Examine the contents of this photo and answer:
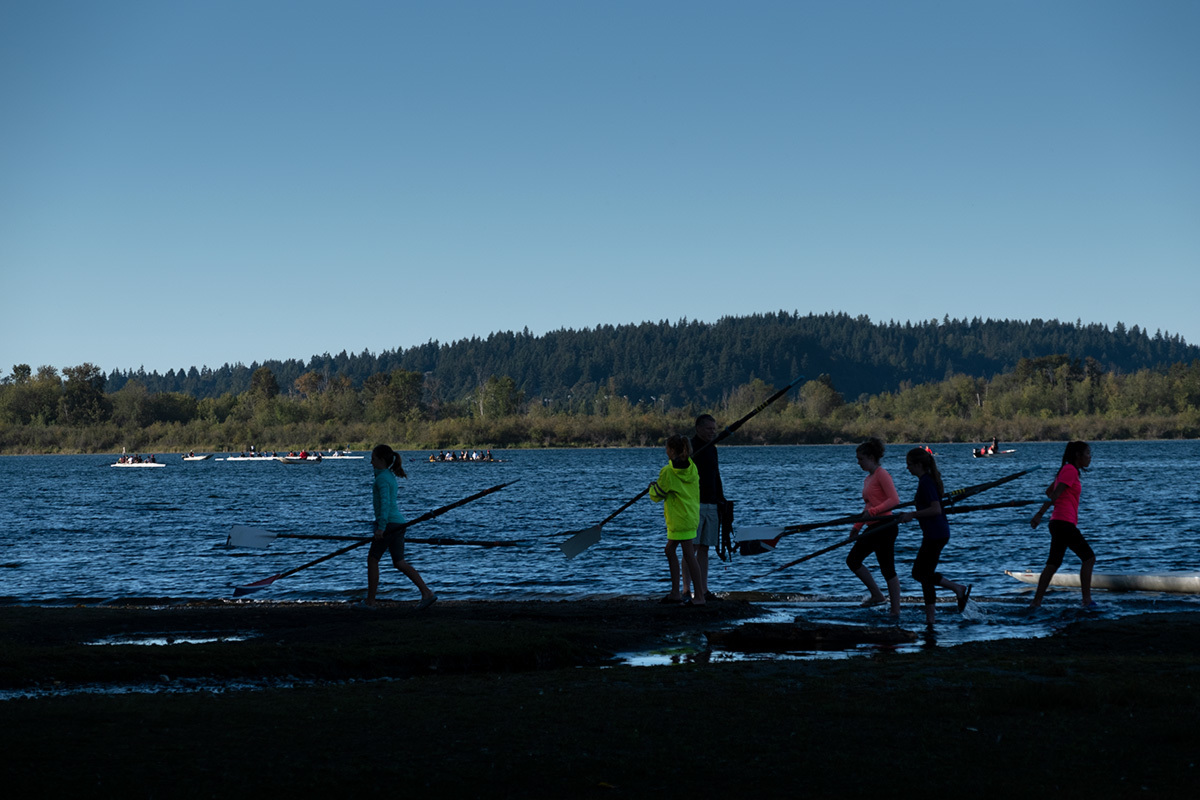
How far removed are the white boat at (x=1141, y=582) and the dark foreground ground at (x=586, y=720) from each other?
15.9 feet

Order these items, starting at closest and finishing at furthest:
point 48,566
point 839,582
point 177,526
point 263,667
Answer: point 263,667 < point 839,582 < point 48,566 < point 177,526

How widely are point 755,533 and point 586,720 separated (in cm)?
831

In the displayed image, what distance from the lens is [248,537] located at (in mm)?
15461

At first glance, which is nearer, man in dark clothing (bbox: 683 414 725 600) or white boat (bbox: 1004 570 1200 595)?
man in dark clothing (bbox: 683 414 725 600)

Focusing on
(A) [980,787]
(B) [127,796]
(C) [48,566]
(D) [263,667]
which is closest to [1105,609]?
(A) [980,787]

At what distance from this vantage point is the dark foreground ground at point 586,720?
5824 millimetres

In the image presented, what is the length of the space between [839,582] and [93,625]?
11.8 metres

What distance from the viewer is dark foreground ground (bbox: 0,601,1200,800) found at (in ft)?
19.1

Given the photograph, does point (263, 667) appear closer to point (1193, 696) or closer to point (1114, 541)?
point (1193, 696)

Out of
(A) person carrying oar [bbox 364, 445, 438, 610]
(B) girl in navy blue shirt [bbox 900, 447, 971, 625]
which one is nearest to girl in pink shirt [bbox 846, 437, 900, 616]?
(B) girl in navy blue shirt [bbox 900, 447, 971, 625]

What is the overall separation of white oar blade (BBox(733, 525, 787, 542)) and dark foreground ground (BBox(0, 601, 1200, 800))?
412 cm

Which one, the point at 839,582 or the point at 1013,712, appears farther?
the point at 839,582

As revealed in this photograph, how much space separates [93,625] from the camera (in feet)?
41.1

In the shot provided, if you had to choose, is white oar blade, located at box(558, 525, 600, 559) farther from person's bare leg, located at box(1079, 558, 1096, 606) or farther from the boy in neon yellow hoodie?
person's bare leg, located at box(1079, 558, 1096, 606)
